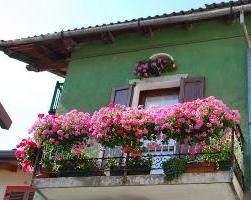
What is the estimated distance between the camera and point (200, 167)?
28.3 feet

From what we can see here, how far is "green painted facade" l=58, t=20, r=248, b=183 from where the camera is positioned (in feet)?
34.8

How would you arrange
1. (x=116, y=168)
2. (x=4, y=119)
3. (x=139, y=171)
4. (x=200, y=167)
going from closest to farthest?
1. (x=4, y=119)
2. (x=200, y=167)
3. (x=139, y=171)
4. (x=116, y=168)

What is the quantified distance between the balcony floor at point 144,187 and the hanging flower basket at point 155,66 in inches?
117

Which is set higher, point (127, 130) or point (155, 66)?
point (155, 66)

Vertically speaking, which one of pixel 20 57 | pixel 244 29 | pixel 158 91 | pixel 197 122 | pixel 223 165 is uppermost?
pixel 20 57

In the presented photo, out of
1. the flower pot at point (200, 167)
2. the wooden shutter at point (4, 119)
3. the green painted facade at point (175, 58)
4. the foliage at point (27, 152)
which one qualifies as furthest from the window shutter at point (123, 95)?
the wooden shutter at point (4, 119)

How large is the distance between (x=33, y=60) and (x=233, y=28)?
5.07 meters

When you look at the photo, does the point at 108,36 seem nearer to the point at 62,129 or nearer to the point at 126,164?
the point at 62,129

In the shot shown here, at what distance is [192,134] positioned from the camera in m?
8.92

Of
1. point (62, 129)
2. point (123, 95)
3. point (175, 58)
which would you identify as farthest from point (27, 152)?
point (175, 58)

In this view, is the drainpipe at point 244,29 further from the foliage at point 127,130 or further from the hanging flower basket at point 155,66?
the foliage at point 127,130

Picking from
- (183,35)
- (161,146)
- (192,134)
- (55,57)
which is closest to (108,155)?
(161,146)

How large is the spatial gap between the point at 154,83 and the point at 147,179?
298 cm

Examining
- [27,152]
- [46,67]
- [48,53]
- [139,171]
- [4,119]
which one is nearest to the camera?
[4,119]
